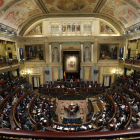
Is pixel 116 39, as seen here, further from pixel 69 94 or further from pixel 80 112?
pixel 80 112

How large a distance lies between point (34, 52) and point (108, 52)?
12.2 metres

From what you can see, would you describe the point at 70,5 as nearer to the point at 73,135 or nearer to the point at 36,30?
the point at 36,30

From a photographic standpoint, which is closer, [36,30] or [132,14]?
[132,14]

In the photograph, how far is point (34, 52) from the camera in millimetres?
17938

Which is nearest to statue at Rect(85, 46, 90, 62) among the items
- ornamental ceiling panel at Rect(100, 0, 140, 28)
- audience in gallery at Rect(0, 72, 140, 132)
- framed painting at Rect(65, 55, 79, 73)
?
framed painting at Rect(65, 55, 79, 73)

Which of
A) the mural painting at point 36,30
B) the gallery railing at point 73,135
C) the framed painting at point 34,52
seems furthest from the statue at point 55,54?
the gallery railing at point 73,135

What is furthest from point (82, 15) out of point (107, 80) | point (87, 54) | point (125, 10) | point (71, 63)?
point (107, 80)

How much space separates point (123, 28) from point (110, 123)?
13772mm

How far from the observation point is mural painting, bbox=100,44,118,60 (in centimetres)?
1764

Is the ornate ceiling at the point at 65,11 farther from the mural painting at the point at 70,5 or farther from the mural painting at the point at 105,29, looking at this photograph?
the mural painting at the point at 105,29

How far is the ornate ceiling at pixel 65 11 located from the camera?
11.6 m

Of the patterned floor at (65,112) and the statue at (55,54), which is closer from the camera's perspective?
the patterned floor at (65,112)

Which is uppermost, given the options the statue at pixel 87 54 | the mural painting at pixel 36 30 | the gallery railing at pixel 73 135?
the mural painting at pixel 36 30

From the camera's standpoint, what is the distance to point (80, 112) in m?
11.5
